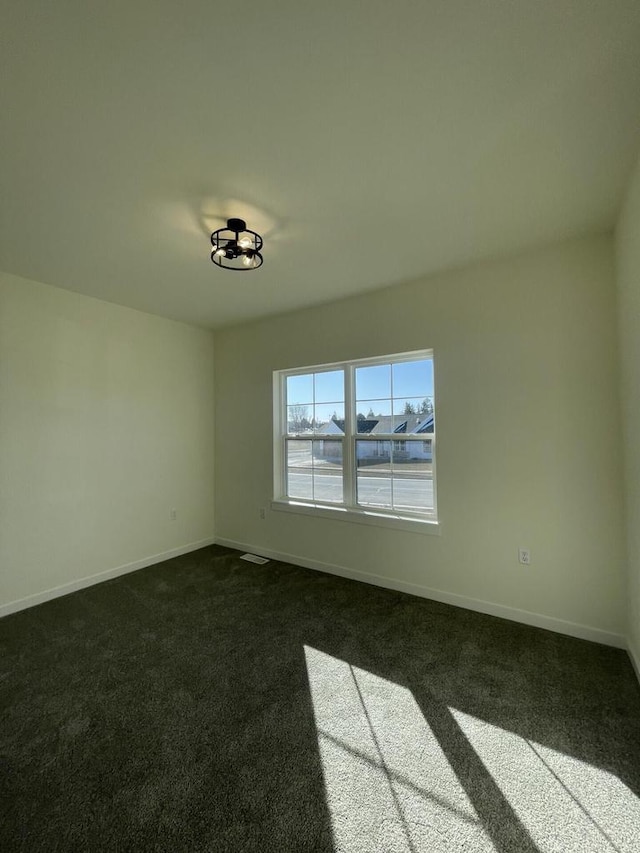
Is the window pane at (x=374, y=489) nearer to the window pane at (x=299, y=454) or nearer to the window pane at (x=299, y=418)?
the window pane at (x=299, y=454)

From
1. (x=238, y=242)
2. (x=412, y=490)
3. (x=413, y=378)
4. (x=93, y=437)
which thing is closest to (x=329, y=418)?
(x=413, y=378)

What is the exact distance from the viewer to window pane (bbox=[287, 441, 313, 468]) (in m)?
3.81

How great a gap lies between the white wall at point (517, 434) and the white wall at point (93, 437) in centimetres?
185

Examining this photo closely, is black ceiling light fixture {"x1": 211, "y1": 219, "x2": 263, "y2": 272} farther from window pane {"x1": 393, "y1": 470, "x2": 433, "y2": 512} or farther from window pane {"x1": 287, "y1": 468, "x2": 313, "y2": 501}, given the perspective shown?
window pane {"x1": 287, "y1": 468, "x2": 313, "y2": 501}

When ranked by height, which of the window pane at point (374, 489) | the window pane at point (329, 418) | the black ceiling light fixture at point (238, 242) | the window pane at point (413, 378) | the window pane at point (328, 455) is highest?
the black ceiling light fixture at point (238, 242)

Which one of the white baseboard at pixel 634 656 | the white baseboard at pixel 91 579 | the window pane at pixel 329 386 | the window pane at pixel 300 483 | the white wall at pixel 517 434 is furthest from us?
the window pane at pixel 300 483

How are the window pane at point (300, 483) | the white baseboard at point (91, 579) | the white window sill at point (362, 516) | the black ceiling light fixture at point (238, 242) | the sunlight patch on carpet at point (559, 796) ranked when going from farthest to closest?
the window pane at point (300, 483)
the white window sill at point (362, 516)
the white baseboard at point (91, 579)
the black ceiling light fixture at point (238, 242)
the sunlight patch on carpet at point (559, 796)

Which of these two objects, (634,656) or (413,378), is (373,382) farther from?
(634,656)

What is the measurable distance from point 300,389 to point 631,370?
2.73 m

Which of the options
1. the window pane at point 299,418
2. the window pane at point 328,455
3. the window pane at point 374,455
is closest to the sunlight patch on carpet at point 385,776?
the window pane at point 374,455

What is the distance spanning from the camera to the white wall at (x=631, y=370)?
182cm

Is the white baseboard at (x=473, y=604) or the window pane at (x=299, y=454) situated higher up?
the window pane at (x=299, y=454)

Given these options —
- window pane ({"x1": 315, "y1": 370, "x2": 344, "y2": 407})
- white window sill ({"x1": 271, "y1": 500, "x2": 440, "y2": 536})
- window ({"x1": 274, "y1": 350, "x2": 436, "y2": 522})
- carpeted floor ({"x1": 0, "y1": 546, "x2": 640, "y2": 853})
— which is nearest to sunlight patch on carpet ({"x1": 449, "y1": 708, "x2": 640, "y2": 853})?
carpeted floor ({"x1": 0, "y1": 546, "x2": 640, "y2": 853})

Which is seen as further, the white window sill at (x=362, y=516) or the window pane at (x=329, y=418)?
the window pane at (x=329, y=418)
